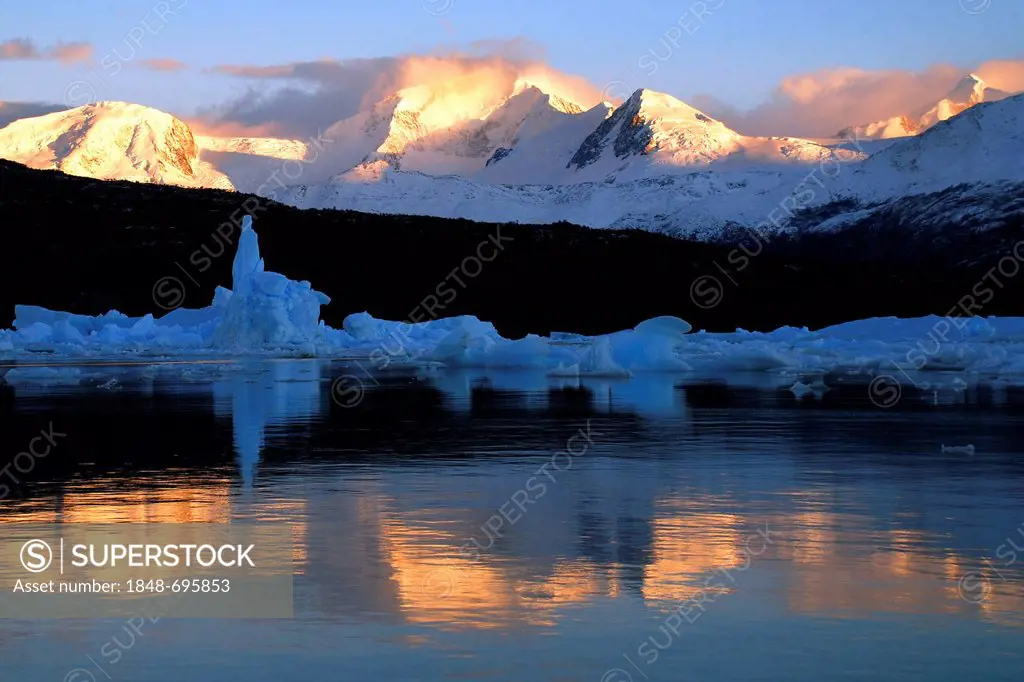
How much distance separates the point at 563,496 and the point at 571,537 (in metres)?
2.15

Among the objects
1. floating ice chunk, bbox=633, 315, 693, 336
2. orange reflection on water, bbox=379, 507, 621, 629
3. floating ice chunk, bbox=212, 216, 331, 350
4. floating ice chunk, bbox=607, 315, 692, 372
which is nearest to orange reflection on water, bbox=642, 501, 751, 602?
orange reflection on water, bbox=379, 507, 621, 629

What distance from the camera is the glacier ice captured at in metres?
36.2

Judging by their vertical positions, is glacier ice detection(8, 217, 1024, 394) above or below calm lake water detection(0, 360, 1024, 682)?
above

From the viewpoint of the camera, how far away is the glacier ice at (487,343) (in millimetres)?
36219

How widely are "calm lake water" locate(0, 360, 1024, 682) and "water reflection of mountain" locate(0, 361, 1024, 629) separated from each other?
0.04 meters

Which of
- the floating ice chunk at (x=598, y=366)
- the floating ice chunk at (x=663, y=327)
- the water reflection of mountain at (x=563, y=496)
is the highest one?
the floating ice chunk at (x=663, y=327)

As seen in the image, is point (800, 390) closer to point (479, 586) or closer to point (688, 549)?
point (688, 549)

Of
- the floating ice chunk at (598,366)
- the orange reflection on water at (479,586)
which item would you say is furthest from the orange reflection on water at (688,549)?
the floating ice chunk at (598,366)

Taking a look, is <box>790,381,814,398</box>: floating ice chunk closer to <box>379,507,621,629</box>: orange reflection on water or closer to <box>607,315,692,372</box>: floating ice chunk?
<box>607,315,692,372</box>: floating ice chunk

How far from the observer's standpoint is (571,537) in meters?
9.96

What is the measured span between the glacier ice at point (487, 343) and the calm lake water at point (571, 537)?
1330 centimetres

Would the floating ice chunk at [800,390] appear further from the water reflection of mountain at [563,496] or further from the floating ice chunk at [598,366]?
the floating ice chunk at [598,366]

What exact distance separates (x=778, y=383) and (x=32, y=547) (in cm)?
2439

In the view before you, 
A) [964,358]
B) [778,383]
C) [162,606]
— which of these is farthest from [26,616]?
[964,358]
